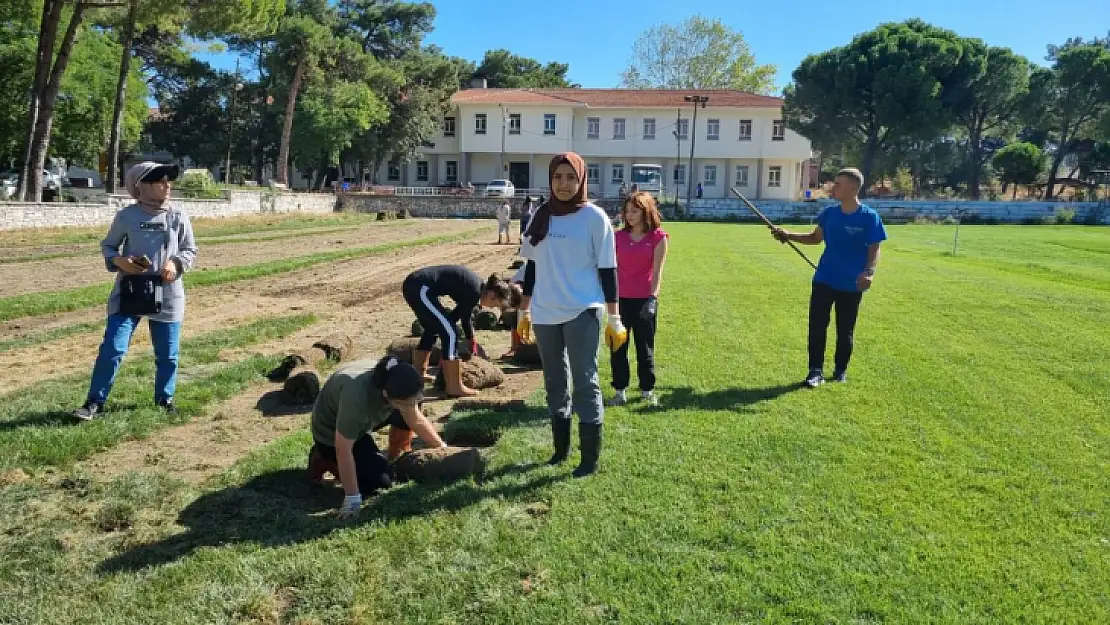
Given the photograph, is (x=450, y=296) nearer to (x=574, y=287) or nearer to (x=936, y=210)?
(x=574, y=287)

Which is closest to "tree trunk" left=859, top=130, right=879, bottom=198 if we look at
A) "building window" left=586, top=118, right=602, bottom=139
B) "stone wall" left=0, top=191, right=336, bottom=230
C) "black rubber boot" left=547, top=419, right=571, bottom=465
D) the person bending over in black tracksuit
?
"building window" left=586, top=118, right=602, bottom=139

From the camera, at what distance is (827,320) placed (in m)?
6.71

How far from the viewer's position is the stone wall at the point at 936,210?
47.1 metres

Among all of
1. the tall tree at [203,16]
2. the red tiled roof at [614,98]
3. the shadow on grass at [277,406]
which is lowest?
the shadow on grass at [277,406]

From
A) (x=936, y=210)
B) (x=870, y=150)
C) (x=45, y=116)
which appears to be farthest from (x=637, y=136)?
(x=45, y=116)

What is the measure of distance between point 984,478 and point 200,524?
4.28m

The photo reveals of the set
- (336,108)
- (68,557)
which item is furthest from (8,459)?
(336,108)

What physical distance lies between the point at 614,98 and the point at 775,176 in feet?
46.4

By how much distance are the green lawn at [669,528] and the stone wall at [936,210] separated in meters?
43.3

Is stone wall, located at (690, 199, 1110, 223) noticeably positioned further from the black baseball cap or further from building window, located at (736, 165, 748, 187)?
the black baseball cap

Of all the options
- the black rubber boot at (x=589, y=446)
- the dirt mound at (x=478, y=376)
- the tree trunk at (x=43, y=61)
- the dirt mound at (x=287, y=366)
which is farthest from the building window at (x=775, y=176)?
the black rubber boot at (x=589, y=446)

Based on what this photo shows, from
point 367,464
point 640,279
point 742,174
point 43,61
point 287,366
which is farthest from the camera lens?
point 742,174

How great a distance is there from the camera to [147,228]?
18.0 ft

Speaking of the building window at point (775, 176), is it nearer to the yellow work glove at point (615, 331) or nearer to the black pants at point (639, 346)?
the black pants at point (639, 346)
